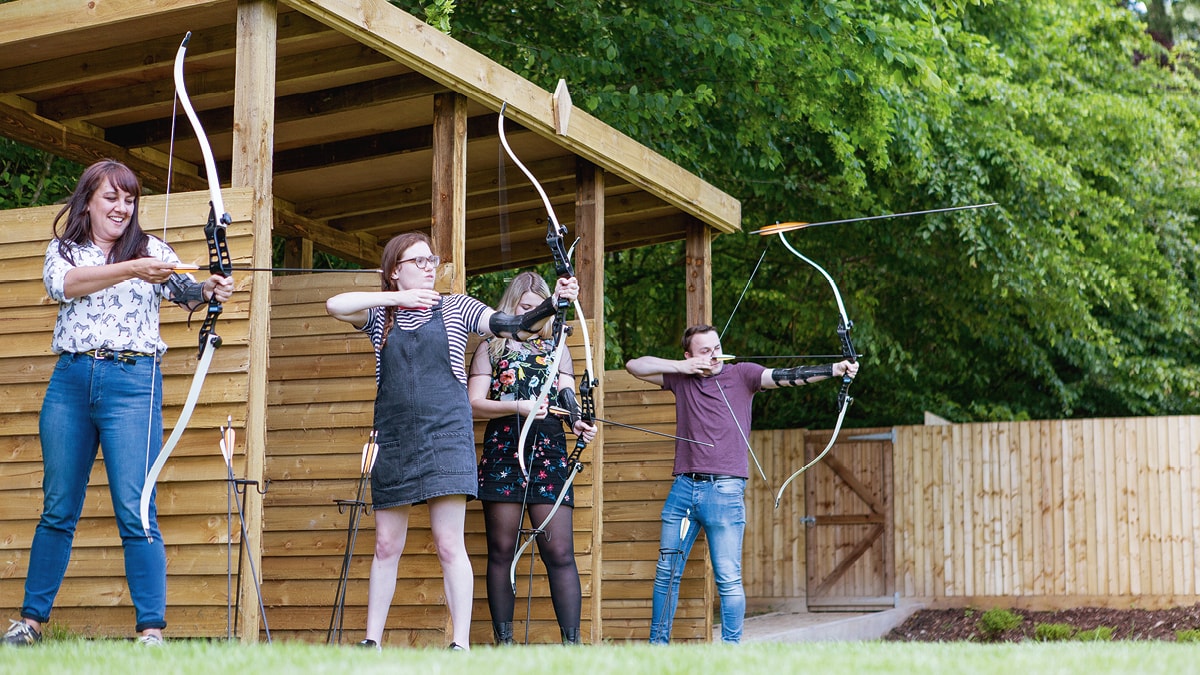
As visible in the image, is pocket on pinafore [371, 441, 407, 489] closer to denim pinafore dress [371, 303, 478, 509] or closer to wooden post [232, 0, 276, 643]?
denim pinafore dress [371, 303, 478, 509]

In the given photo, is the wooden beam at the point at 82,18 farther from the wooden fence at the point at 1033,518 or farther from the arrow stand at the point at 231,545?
the wooden fence at the point at 1033,518

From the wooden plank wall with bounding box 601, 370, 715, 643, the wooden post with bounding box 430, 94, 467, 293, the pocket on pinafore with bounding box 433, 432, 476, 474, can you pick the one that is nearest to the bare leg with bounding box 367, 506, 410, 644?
the pocket on pinafore with bounding box 433, 432, 476, 474

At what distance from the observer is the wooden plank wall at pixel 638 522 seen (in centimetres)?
739

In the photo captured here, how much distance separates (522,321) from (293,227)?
3.76m

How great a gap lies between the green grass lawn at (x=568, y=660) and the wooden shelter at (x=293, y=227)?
96cm

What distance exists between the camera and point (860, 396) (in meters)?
14.1

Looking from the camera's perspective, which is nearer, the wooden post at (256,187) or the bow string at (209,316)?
the bow string at (209,316)

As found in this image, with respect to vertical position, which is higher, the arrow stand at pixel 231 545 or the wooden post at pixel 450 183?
the wooden post at pixel 450 183

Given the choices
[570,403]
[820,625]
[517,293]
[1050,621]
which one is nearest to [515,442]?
[570,403]

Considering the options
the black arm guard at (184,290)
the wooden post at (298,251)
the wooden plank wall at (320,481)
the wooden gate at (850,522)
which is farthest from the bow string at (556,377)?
the wooden gate at (850,522)

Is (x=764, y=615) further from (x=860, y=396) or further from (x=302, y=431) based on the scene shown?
(x=302, y=431)

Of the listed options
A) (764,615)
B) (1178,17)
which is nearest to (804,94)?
(764,615)

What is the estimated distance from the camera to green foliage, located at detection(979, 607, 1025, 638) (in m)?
10.4

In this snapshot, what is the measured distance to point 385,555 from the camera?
4.37 m
